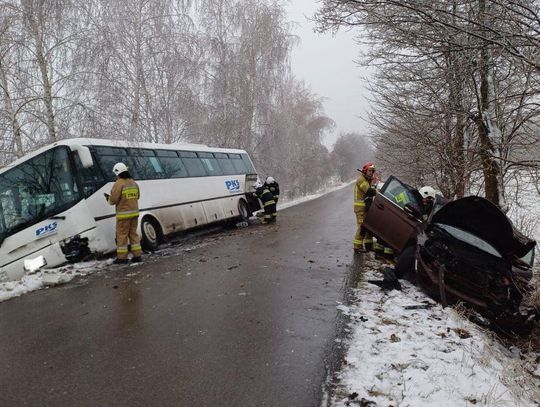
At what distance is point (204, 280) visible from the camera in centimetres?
634

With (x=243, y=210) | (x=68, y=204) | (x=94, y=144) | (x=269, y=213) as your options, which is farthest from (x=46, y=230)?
(x=243, y=210)

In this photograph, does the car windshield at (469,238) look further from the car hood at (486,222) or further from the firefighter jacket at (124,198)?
the firefighter jacket at (124,198)

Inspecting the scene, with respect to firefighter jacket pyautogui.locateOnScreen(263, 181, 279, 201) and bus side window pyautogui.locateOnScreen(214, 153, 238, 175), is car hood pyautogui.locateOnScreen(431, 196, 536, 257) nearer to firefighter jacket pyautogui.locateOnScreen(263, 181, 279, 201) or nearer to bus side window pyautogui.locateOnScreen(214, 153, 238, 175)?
firefighter jacket pyautogui.locateOnScreen(263, 181, 279, 201)

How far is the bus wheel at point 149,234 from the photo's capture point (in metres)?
9.17

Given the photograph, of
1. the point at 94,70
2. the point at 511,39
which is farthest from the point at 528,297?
the point at 94,70

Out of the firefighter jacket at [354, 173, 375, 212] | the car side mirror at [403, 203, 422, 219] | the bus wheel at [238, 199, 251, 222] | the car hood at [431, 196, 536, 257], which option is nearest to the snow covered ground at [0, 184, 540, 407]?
the car hood at [431, 196, 536, 257]

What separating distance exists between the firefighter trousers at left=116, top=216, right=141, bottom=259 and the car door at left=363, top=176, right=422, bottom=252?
15.0 feet

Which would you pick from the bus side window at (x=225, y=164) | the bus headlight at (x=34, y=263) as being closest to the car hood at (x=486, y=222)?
the bus headlight at (x=34, y=263)

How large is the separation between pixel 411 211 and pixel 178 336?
441 centimetres

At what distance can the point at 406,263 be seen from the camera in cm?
625

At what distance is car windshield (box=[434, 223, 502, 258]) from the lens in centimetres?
518

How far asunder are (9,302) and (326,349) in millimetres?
4814

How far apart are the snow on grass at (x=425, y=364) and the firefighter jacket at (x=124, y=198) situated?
4713mm

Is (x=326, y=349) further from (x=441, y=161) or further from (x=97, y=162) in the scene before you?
(x=441, y=161)
